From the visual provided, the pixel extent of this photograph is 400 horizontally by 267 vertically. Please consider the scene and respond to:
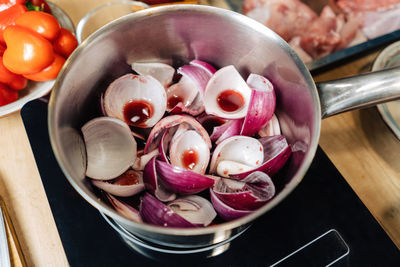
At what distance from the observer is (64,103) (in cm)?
43

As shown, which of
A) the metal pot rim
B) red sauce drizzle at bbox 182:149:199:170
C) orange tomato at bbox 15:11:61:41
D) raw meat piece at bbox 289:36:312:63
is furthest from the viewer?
raw meat piece at bbox 289:36:312:63

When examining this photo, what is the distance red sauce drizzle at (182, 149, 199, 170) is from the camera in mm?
526

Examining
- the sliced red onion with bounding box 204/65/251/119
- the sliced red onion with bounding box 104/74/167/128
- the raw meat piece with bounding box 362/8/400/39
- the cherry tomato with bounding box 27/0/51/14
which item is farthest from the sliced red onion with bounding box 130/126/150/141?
the raw meat piece with bounding box 362/8/400/39

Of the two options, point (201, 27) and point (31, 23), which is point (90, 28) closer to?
point (31, 23)

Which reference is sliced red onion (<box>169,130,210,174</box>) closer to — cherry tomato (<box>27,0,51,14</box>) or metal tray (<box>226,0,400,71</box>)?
metal tray (<box>226,0,400,71</box>)

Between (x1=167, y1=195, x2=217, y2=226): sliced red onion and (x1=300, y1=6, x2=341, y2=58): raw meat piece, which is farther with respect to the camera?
(x1=300, y1=6, x2=341, y2=58): raw meat piece

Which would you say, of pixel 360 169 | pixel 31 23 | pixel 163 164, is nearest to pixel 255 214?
pixel 163 164

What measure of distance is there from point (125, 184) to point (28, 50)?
1.13ft

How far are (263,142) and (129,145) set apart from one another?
22 centimetres

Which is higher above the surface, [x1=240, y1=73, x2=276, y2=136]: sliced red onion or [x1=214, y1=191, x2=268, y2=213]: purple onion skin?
[x1=240, y1=73, x2=276, y2=136]: sliced red onion

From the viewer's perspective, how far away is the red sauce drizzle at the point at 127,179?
49 centimetres

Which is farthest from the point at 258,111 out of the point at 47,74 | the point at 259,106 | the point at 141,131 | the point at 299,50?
the point at 47,74

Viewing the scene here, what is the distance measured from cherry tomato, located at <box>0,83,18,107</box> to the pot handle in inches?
23.4

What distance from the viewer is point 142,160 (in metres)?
0.50
